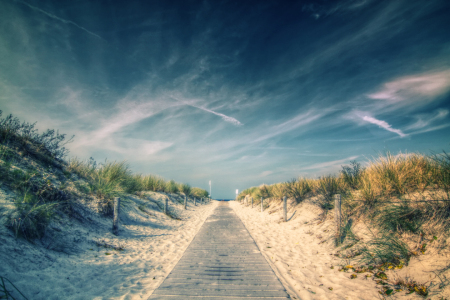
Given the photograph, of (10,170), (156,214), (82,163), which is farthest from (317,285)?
(82,163)

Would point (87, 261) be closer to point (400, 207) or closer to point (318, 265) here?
point (318, 265)

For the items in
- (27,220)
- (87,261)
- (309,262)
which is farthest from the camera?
(309,262)

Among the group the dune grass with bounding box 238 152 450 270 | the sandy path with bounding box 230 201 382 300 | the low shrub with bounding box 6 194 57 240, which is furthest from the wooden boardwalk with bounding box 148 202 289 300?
the low shrub with bounding box 6 194 57 240

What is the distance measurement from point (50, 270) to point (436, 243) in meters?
6.97

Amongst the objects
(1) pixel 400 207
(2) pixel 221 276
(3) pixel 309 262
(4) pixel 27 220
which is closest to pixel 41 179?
(4) pixel 27 220

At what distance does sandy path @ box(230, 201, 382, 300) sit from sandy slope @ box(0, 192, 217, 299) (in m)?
2.61

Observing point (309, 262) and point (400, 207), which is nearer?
point (400, 207)

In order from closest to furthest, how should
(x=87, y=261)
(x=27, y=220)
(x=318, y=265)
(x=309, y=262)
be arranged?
(x=27, y=220), (x=87, y=261), (x=318, y=265), (x=309, y=262)

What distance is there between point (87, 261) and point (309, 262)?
207 inches

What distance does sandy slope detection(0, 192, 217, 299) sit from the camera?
311 centimetres

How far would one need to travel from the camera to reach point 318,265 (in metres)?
4.66

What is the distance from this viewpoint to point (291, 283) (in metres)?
3.74

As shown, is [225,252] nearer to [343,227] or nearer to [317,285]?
[317,285]

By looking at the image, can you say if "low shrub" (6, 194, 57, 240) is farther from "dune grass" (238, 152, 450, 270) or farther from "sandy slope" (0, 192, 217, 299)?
"dune grass" (238, 152, 450, 270)
